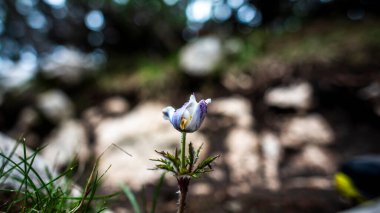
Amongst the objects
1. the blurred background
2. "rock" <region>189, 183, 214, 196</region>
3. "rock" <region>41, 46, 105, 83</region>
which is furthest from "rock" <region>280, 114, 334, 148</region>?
"rock" <region>41, 46, 105, 83</region>

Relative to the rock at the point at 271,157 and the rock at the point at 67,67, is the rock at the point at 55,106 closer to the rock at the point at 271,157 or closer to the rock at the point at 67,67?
the rock at the point at 67,67

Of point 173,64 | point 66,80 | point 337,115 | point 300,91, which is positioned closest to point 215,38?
point 173,64

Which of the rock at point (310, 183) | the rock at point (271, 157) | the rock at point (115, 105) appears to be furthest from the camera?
the rock at point (115, 105)

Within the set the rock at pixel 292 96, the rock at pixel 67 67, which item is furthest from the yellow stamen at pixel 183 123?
the rock at pixel 67 67

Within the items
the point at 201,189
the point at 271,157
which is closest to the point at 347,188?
the point at 271,157

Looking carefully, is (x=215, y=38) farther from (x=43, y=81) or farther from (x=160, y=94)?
(x=43, y=81)

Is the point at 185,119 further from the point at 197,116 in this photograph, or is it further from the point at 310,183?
the point at 310,183
